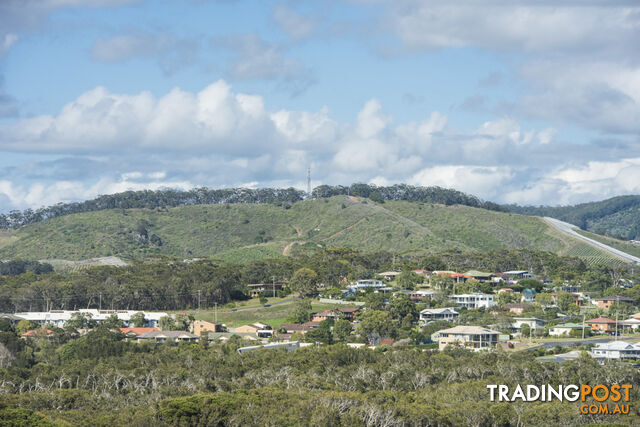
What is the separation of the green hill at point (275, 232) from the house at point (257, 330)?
6145cm

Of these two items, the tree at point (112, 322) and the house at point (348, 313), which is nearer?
the tree at point (112, 322)

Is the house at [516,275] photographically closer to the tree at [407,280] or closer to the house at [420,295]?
the tree at [407,280]

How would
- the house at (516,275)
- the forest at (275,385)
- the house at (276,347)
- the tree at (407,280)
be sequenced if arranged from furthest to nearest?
the house at (516,275) → the tree at (407,280) → the house at (276,347) → the forest at (275,385)

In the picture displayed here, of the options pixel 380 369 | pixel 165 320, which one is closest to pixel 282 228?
pixel 165 320

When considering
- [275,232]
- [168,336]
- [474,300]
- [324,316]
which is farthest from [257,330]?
[275,232]

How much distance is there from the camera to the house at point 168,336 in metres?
86.1

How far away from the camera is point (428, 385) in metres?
61.1

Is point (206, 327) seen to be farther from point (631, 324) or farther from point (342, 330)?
point (631, 324)

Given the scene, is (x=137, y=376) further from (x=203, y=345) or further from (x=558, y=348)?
(x=558, y=348)

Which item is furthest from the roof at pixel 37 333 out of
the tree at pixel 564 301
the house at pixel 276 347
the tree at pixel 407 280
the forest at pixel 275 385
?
the tree at pixel 564 301

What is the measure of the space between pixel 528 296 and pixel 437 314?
54.7 feet

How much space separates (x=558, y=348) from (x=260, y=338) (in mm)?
30293

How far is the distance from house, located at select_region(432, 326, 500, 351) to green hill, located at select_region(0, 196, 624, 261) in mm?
66264

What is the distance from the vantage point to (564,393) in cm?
5597
